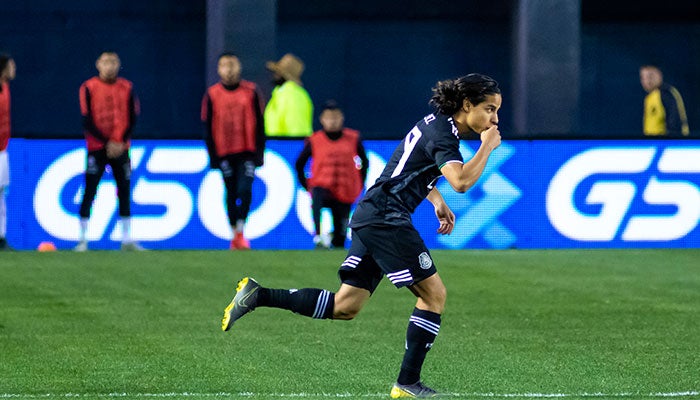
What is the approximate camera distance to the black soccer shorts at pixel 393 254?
7570mm

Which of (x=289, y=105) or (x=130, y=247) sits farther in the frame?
(x=289, y=105)

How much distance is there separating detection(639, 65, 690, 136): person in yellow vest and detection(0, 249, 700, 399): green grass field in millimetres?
4170

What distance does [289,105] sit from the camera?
62.7 feet

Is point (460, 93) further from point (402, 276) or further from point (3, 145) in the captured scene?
point (3, 145)

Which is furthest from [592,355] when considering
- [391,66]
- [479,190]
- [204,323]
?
[391,66]

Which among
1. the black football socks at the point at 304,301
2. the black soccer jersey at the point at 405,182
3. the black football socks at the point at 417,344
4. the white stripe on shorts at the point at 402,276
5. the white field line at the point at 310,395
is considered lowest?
the white field line at the point at 310,395

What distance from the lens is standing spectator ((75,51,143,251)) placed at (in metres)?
17.2

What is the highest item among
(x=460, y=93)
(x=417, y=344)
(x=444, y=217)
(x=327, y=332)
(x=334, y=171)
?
(x=460, y=93)

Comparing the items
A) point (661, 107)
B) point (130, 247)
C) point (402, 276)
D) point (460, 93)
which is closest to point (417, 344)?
point (402, 276)

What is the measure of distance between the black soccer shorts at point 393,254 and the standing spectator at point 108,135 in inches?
383

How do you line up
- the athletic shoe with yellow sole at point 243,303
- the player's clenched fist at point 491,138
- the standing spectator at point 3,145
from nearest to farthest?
1. the player's clenched fist at point 491,138
2. the athletic shoe with yellow sole at point 243,303
3. the standing spectator at point 3,145

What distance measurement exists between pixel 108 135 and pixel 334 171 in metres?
2.65

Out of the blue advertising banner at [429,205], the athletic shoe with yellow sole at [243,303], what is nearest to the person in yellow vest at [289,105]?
the blue advertising banner at [429,205]

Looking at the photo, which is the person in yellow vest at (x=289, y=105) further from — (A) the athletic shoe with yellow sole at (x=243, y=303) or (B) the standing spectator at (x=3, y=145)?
(A) the athletic shoe with yellow sole at (x=243, y=303)
